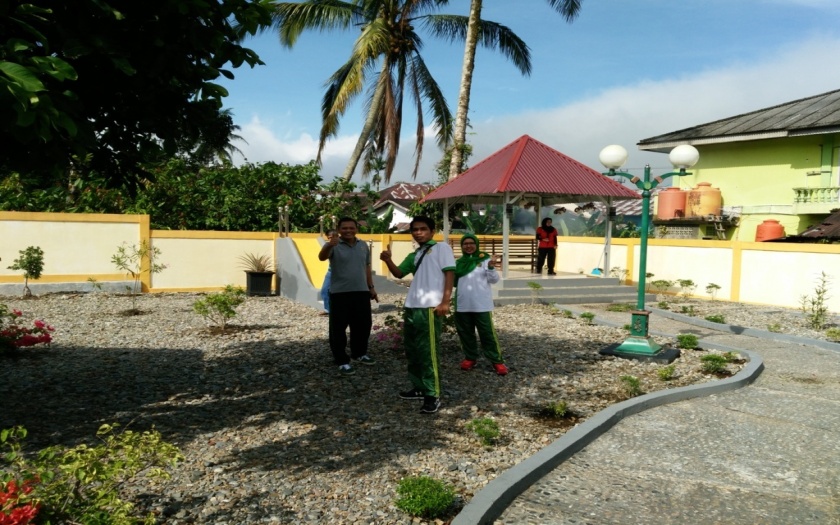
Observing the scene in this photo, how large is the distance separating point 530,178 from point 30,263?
1085 centimetres

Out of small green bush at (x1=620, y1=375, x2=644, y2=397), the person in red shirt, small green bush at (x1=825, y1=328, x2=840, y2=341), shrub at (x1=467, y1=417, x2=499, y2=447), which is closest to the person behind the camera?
shrub at (x1=467, y1=417, x2=499, y2=447)

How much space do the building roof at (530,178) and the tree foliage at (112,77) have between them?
35.0 ft

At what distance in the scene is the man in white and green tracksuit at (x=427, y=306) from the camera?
5477 millimetres

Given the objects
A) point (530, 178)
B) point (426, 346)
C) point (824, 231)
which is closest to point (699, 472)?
point (426, 346)

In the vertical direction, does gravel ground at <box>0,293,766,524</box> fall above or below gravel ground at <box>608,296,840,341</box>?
below

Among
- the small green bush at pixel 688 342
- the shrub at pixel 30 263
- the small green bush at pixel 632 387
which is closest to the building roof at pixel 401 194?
the shrub at pixel 30 263

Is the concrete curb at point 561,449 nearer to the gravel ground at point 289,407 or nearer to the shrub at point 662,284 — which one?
the gravel ground at point 289,407

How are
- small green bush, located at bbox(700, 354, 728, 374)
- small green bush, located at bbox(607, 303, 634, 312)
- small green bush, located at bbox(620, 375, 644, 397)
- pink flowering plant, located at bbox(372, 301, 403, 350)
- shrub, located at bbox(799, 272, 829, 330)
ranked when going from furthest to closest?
small green bush, located at bbox(607, 303, 634, 312) < shrub, located at bbox(799, 272, 829, 330) < pink flowering plant, located at bbox(372, 301, 403, 350) < small green bush, located at bbox(700, 354, 728, 374) < small green bush, located at bbox(620, 375, 644, 397)

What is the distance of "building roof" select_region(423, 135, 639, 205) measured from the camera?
15.0 meters

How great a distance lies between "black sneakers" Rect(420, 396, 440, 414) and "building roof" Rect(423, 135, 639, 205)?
31.0 feet

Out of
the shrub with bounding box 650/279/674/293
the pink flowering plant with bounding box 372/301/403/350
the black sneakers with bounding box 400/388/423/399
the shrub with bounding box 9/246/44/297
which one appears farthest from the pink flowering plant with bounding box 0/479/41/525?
the shrub with bounding box 650/279/674/293

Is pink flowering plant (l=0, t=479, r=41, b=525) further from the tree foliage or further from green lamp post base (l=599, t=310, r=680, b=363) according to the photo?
green lamp post base (l=599, t=310, r=680, b=363)

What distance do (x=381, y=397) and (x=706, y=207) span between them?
19.7m

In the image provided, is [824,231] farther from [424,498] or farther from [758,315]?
[424,498]
